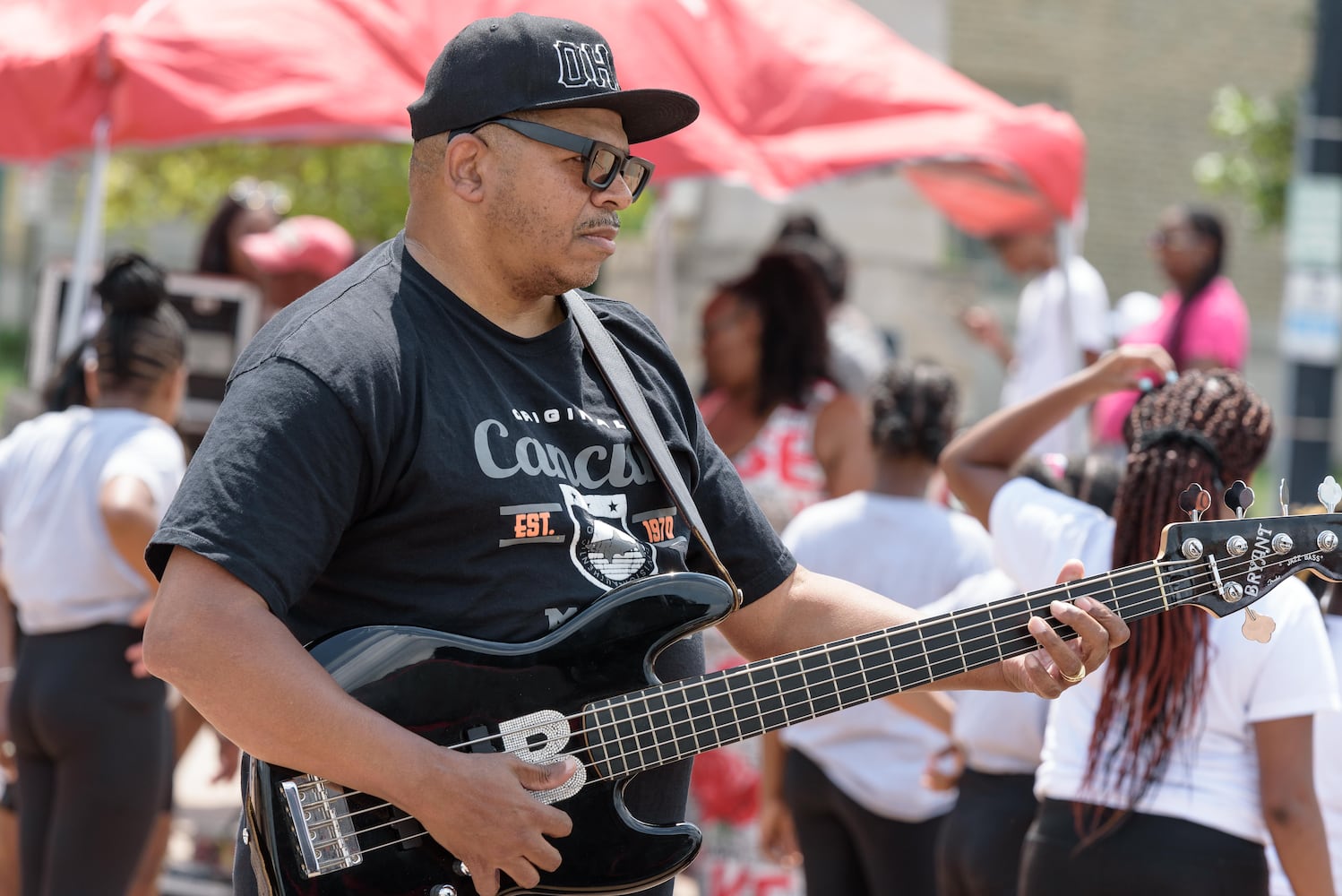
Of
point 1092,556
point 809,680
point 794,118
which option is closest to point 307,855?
point 809,680

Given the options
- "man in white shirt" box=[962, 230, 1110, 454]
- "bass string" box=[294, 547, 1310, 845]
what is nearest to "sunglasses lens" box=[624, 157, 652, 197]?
"bass string" box=[294, 547, 1310, 845]

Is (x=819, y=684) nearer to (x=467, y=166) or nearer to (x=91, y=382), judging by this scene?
(x=467, y=166)

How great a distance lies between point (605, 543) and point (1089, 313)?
5.09 meters

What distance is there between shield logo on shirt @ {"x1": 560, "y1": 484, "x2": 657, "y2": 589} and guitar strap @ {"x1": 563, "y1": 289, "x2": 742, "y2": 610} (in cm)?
9

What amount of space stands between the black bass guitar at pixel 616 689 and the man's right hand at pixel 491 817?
6 cm

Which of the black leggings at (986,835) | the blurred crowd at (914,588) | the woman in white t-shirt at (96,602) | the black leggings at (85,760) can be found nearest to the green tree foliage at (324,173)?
the blurred crowd at (914,588)

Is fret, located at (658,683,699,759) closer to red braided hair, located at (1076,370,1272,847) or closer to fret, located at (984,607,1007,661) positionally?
fret, located at (984,607,1007,661)

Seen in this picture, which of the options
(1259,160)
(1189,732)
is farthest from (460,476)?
(1259,160)

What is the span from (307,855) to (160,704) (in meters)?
2.38

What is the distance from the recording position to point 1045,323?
7109mm

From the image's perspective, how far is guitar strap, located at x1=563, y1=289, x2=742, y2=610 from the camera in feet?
8.30

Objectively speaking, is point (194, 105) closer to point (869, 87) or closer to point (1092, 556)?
point (869, 87)

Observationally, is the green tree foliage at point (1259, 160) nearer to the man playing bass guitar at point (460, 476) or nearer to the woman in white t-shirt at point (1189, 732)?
the woman in white t-shirt at point (1189, 732)

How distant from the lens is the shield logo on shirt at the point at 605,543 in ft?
7.93
